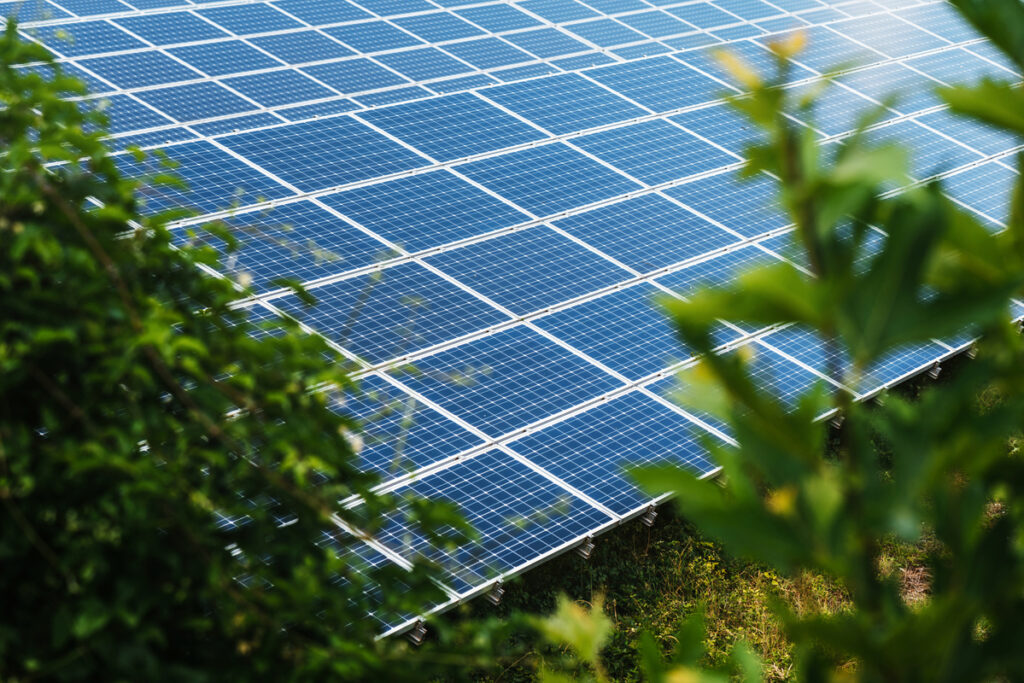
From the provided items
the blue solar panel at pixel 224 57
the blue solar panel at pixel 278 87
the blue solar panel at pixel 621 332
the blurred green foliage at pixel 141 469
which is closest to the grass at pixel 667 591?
the blue solar panel at pixel 621 332

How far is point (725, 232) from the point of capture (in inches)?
565

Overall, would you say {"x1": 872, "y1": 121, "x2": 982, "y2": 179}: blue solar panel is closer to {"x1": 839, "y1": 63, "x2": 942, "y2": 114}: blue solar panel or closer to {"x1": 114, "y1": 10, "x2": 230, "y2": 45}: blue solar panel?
{"x1": 839, "y1": 63, "x2": 942, "y2": 114}: blue solar panel

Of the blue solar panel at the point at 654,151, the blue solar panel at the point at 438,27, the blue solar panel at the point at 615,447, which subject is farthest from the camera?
the blue solar panel at the point at 438,27

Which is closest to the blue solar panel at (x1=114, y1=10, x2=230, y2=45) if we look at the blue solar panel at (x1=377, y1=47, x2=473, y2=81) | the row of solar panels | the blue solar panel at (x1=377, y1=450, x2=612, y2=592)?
the row of solar panels

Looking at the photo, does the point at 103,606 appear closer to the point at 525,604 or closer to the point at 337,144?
the point at 525,604

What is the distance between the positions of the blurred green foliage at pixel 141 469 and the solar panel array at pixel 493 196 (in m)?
4.77

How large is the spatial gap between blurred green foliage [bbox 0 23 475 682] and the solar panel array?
4.77m

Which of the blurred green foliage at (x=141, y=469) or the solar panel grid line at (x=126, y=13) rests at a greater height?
the blurred green foliage at (x=141, y=469)

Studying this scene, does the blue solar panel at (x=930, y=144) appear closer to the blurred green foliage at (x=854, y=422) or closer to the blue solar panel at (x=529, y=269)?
the blue solar panel at (x=529, y=269)

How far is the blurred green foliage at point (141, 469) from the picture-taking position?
9.88 feet

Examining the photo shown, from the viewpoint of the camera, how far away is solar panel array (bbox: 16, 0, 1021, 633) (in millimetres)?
10516

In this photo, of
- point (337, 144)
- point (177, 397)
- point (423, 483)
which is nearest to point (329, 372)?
point (177, 397)

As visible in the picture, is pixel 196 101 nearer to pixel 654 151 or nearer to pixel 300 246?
pixel 300 246

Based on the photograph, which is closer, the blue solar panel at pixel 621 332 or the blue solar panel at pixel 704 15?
the blue solar panel at pixel 621 332
